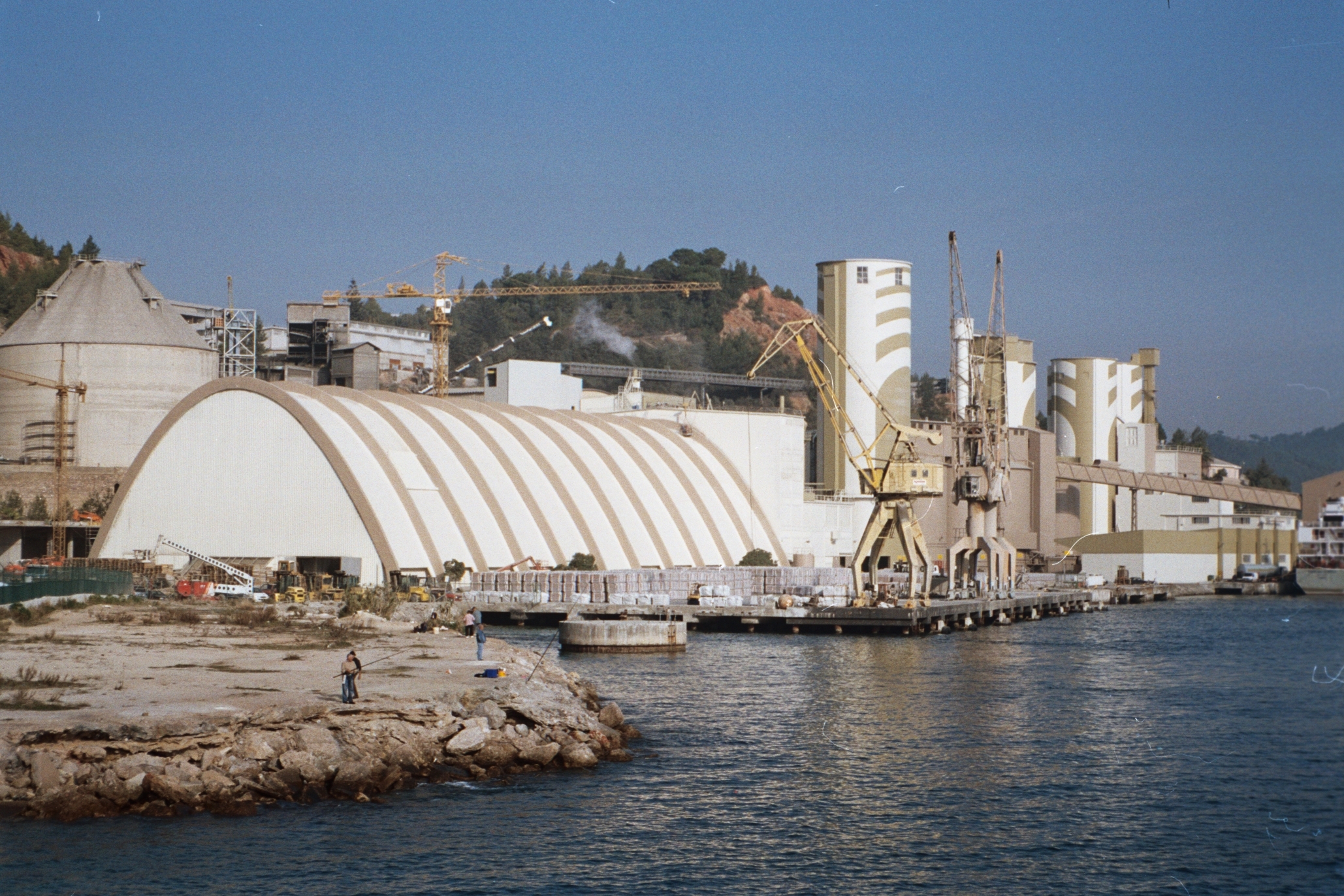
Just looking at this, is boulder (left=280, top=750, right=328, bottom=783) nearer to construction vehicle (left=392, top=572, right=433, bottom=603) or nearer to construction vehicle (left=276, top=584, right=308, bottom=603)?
construction vehicle (left=392, top=572, right=433, bottom=603)

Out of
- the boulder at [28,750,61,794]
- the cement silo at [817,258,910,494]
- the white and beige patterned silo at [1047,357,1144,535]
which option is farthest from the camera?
the white and beige patterned silo at [1047,357,1144,535]

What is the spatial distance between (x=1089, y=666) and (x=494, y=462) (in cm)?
4166

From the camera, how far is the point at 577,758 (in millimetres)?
32719

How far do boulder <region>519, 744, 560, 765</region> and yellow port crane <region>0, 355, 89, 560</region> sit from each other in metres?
58.9

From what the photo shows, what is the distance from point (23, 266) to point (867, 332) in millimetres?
101740

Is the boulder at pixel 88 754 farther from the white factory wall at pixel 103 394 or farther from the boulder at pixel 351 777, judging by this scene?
the white factory wall at pixel 103 394

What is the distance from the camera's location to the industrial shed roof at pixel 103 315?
104 metres

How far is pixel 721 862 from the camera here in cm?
2544

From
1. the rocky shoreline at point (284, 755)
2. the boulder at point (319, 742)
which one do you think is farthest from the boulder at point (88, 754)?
the boulder at point (319, 742)

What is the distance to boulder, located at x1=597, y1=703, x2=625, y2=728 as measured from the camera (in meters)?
36.4

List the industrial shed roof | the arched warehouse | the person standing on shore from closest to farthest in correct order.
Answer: the person standing on shore
the arched warehouse
the industrial shed roof

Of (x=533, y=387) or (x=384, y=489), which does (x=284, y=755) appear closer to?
(x=384, y=489)

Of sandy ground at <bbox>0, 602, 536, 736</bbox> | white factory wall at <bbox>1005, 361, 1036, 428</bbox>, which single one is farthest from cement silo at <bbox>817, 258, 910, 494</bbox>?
sandy ground at <bbox>0, 602, 536, 736</bbox>

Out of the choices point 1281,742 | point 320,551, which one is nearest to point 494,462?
point 320,551
